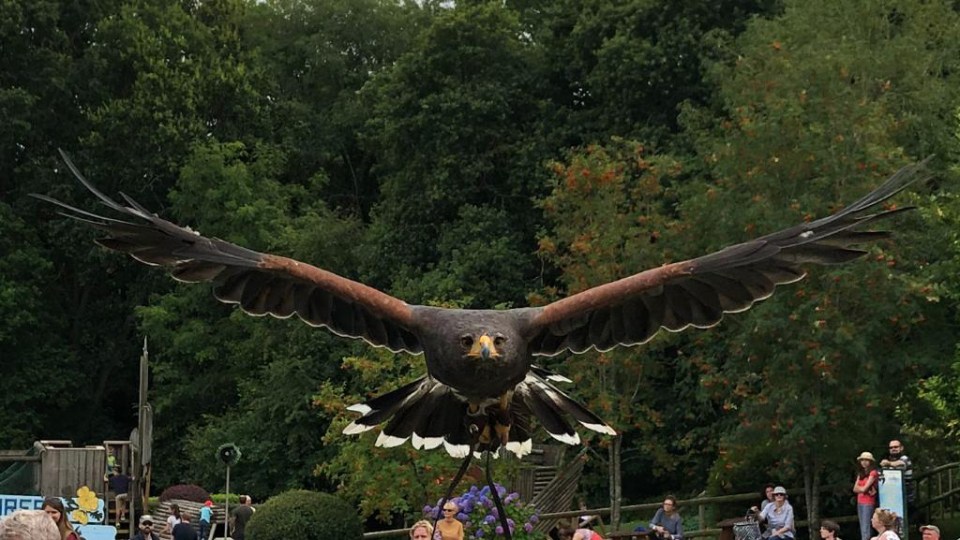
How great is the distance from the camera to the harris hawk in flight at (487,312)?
9.37 metres

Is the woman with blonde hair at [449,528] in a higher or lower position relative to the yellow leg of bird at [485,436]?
lower

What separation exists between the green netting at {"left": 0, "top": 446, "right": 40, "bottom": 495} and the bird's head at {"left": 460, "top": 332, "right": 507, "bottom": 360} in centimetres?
1675

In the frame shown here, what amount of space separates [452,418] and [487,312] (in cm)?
99

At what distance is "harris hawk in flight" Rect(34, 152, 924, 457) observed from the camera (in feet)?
30.7

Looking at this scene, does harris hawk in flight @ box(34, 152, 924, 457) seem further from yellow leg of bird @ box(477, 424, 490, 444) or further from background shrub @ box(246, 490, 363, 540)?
background shrub @ box(246, 490, 363, 540)

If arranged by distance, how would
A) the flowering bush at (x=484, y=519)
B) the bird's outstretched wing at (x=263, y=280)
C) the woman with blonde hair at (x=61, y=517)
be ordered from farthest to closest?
the flowering bush at (x=484, y=519)
the bird's outstretched wing at (x=263, y=280)
the woman with blonde hair at (x=61, y=517)

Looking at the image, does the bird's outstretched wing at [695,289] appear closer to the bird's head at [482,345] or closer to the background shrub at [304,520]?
the bird's head at [482,345]

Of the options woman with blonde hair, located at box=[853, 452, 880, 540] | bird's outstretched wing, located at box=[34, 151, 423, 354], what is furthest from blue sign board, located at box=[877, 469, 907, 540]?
bird's outstretched wing, located at box=[34, 151, 423, 354]

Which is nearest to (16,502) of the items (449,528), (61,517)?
(449,528)

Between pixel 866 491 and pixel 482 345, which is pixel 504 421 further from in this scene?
pixel 866 491

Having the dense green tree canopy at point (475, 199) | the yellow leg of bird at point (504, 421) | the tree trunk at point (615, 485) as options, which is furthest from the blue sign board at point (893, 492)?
the tree trunk at point (615, 485)

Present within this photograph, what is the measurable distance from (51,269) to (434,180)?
11.0 m

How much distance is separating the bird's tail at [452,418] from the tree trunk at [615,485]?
14.7 m

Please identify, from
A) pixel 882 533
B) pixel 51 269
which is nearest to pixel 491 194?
pixel 51 269
